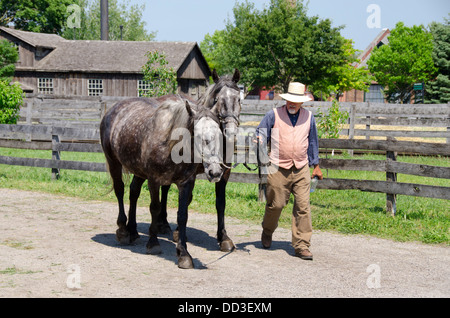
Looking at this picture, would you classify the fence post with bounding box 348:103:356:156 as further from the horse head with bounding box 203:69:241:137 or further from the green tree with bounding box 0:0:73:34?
the green tree with bounding box 0:0:73:34

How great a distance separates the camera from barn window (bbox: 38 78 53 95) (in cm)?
4522

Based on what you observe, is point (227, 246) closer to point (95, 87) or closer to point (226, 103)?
point (226, 103)

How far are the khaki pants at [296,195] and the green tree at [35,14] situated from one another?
65.6 metres

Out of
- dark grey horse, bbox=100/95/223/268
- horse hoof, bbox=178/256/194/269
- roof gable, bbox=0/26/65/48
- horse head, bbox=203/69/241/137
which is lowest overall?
horse hoof, bbox=178/256/194/269

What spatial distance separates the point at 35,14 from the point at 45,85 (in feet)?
81.7

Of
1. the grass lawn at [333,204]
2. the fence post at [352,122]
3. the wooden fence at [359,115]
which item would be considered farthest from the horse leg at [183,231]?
the fence post at [352,122]

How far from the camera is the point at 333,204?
9.92 metres

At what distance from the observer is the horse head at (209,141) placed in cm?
545

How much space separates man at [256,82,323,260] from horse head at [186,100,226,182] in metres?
1.06

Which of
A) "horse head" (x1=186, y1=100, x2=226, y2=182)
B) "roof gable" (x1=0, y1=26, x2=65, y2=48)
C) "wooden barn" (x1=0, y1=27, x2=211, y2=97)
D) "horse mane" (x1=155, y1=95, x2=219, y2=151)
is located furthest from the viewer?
"roof gable" (x1=0, y1=26, x2=65, y2=48)

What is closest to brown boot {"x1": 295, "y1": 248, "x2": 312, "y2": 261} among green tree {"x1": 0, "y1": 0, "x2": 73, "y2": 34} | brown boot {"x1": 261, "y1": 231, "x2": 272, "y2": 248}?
brown boot {"x1": 261, "y1": 231, "x2": 272, "y2": 248}

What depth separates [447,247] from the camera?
7.30m
